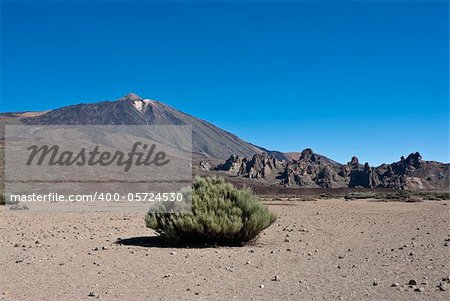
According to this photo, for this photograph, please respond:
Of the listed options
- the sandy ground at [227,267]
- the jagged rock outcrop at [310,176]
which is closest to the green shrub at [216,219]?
the sandy ground at [227,267]

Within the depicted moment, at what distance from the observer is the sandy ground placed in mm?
7402

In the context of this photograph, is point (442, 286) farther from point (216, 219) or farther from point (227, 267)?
point (216, 219)

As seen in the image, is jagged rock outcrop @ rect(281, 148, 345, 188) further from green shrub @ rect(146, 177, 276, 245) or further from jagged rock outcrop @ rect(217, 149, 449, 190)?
green shrub @ rect(146, 177, 276, 245)

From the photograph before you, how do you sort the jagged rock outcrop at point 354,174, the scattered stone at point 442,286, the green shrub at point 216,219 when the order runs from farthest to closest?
the jagged rock outcrop at point 354,174 < the green shrub at point 216,219 < the scattered stone at point 442,286

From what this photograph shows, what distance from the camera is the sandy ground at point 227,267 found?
740 centimetres

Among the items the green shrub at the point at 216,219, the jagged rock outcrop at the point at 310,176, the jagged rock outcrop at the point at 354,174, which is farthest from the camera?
the jagged rock outcrop at the point at 310,176

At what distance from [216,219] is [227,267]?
2.95 metres

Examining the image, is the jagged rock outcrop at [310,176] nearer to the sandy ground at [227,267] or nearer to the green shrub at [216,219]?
the sandy ground at [227,267]

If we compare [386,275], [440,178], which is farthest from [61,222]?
[440,178]

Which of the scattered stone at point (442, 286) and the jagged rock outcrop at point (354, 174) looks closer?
the scattered stone at point (442, 286)

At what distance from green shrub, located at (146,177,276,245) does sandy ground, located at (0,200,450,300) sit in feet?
1.66

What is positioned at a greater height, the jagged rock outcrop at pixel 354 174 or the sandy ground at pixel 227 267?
the jagged rock outcrop at pixel 354 174

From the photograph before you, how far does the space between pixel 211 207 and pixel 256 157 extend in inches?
3949

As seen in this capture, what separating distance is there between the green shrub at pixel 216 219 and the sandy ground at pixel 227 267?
0.51 meters
